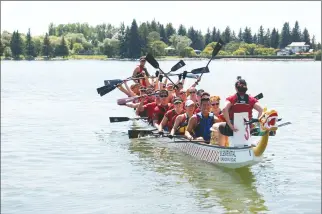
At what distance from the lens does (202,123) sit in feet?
44.3

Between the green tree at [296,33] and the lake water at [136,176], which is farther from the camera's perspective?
the green tree at [296,33]

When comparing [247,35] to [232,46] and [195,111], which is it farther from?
[195,111]

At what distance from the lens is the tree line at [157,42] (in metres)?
→ 148

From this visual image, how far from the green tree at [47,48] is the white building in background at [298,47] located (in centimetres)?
6430

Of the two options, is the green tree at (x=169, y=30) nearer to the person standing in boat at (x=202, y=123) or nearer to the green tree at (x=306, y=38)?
the green tree at (x=306, y=38)

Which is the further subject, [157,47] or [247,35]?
[247,35]

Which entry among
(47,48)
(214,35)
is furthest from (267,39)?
(47,48)

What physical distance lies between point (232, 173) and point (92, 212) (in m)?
3.62

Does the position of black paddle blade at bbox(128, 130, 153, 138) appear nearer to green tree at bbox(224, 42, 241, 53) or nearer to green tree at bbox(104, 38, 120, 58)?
green tree at bbox(104, 38, 120, 58)

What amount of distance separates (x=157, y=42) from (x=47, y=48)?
31.4 metres

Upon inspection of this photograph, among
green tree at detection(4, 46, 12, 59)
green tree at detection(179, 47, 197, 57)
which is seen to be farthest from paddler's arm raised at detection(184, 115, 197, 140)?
green tree at detection(4, 46, 12, 59)

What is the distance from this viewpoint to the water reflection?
11.1 meters

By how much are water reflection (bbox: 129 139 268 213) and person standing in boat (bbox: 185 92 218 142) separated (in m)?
0.64

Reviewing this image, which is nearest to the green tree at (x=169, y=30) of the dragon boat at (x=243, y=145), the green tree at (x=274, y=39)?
the green tree at (x=274, y=39)
